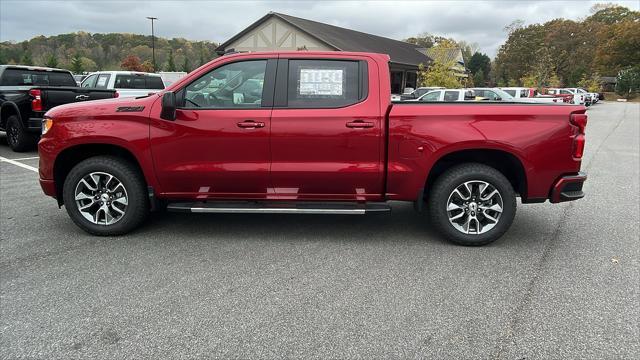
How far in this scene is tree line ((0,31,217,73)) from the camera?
78881 mm

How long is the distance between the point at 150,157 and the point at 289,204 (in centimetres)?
147

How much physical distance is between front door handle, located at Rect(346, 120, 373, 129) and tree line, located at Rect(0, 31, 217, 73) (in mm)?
74487

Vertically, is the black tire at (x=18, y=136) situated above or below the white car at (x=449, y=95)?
below

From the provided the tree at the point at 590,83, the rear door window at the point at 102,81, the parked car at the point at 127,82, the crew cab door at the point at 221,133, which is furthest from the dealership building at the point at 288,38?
the tree at the point at 590,83

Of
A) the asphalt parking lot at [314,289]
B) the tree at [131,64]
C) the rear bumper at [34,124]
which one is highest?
the tree at [131,64]

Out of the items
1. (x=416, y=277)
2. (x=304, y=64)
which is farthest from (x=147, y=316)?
(x=304, y=64)

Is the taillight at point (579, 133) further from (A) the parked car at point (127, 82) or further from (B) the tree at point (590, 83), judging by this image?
(B) the tree at point (590, 83)

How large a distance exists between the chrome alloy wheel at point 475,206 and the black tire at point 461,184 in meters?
0.03

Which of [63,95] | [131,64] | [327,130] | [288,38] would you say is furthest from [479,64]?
[327,130]

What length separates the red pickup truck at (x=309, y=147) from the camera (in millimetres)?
4566

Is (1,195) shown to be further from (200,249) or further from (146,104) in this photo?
(200,249)

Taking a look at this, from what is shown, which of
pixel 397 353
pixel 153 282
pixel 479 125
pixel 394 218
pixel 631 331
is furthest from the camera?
pixel 394 218

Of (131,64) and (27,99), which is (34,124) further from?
(131,64)

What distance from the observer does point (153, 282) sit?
382cm
